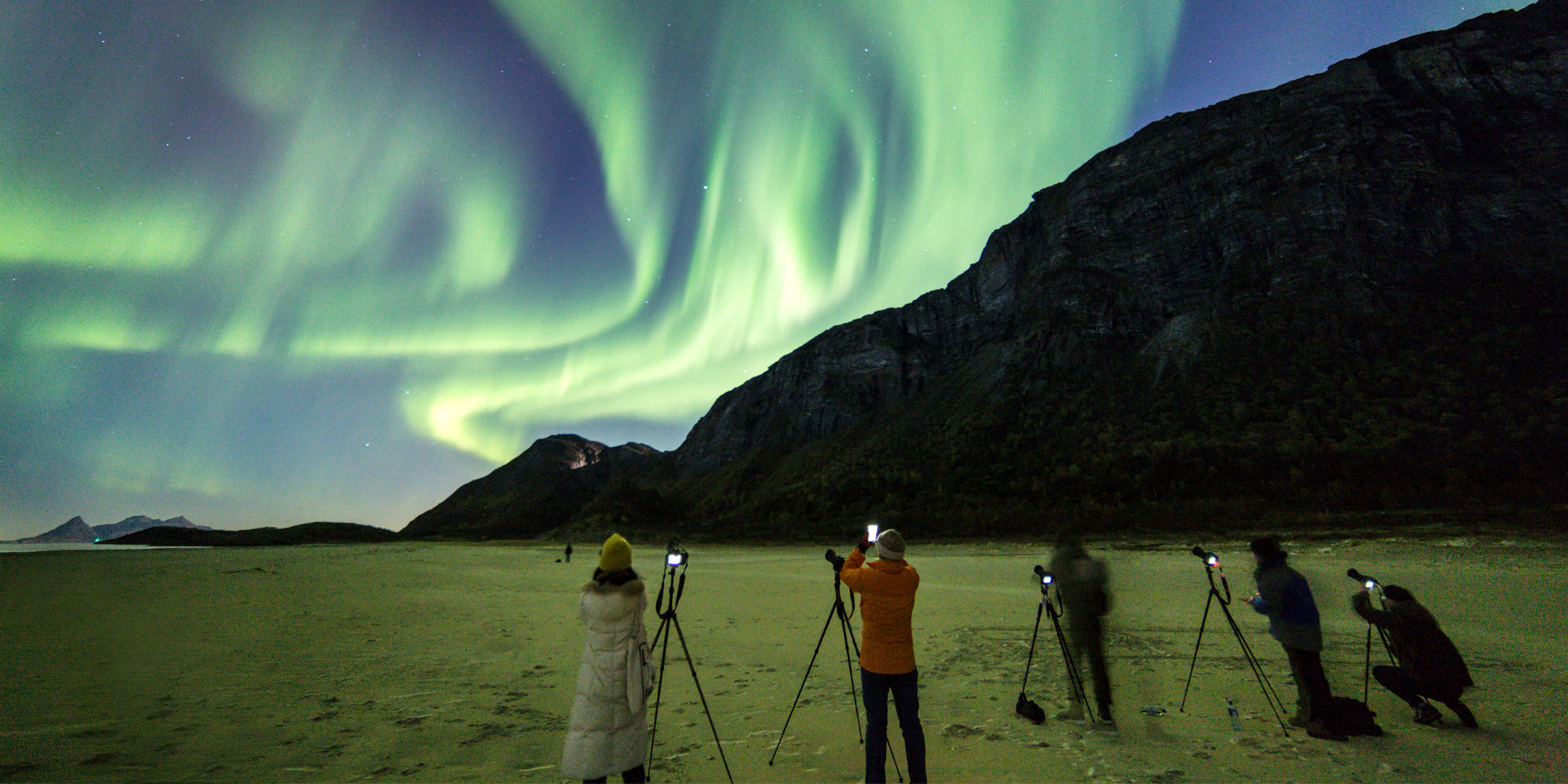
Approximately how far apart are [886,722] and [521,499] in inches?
7180

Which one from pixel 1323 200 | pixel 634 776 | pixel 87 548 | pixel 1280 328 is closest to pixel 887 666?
pixel 634 776

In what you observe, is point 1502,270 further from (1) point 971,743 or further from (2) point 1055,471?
(1) point 971,743

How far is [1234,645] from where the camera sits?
10.0 m

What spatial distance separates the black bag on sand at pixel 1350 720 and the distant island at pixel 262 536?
11740 cm

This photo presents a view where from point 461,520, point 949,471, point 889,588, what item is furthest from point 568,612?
point 461,520

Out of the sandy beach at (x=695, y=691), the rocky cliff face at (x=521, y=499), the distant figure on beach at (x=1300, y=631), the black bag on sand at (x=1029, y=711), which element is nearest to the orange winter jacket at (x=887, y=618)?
the sandy beach at (x=695, y=691)

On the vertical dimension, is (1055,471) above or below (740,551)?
above

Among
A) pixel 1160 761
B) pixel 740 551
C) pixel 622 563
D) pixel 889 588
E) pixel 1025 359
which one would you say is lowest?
pixel 740 551

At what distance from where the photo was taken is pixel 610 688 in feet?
12.9

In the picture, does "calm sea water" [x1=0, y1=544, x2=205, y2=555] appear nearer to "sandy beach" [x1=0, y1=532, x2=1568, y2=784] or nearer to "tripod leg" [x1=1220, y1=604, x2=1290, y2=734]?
"sandy beach" [x1=0, y1=532, x2=1568, y2=784]

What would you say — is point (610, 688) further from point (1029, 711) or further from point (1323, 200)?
point (1323, 200)

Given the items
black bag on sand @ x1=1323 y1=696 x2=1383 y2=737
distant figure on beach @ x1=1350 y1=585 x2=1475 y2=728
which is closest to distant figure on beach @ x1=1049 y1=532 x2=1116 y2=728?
black bag on sand @ x1=1323 y1=696 x2=1383 y2=737

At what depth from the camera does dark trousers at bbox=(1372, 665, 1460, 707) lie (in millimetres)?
5586

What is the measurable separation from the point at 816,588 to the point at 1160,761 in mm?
17308
